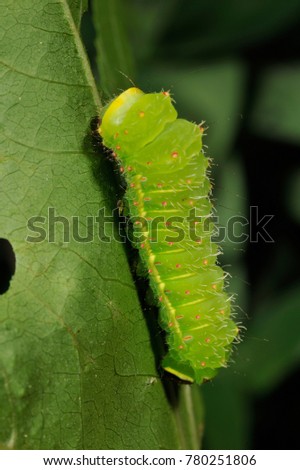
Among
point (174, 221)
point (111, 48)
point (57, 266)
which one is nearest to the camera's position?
point (57, 266)

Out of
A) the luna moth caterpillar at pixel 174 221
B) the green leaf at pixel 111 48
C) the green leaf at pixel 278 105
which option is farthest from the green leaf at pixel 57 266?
the green leaf at pixel 278 105

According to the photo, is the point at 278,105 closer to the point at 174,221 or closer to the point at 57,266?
the point at 174,221

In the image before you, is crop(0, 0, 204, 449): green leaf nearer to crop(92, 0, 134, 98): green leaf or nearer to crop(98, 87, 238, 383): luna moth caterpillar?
crop(98, 87, 238, 383): luna moth caterpillar

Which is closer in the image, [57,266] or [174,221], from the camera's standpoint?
[57,266]

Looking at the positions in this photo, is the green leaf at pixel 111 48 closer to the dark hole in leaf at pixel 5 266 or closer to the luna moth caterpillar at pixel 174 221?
the luna moth caterpillar at pixel 174 221

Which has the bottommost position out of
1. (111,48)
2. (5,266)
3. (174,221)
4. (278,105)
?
(278,105)

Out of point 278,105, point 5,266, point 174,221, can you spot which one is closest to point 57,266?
point 5,266
